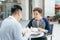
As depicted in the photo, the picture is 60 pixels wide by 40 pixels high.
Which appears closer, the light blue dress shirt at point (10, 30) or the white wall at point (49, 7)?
the light blue dress shirt at point (10, 30)

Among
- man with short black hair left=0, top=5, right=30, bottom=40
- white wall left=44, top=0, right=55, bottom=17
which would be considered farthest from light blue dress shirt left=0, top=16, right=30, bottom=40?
white wall left=44, top=0, right=55, bottom=17

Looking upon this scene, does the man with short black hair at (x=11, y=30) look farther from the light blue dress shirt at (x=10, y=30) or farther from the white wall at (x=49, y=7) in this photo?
the white wall at (x=49, y=7)

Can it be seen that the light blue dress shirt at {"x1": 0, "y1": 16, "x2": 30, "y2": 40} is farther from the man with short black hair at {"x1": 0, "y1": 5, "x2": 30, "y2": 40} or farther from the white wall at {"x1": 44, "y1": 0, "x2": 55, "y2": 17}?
the white wall at {"x1": 44, "y1": 0, "x2": 55, "y2": 17}

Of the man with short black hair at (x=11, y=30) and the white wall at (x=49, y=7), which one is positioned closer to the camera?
the man with short black hair at (x=11, y=30)

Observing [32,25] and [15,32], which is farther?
[32,25]

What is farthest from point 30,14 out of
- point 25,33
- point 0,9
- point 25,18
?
point 25,33

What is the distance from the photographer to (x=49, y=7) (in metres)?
16.0

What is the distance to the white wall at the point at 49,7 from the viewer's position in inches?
631

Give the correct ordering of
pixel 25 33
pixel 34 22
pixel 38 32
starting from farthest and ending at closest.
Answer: pixel 34 22
pixel 38 32
pixel 25 33

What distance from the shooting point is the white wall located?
16.0m

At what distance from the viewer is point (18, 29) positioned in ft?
8.72

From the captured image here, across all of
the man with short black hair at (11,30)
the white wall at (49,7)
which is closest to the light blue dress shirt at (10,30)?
the man with short black hair at (11,30)

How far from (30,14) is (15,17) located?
1356 cm

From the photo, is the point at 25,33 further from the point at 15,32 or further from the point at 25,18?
the point at 25,18
